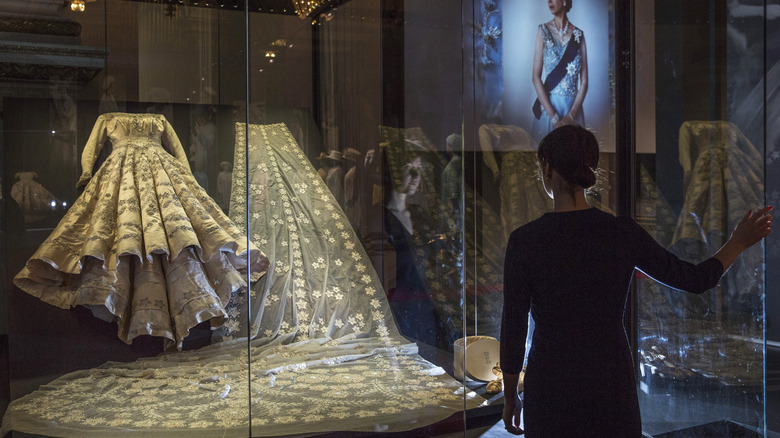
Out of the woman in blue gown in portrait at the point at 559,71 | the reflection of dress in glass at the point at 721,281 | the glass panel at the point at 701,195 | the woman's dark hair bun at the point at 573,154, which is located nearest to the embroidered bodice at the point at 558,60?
the woman in blue gown in portrait at the point at 559,71

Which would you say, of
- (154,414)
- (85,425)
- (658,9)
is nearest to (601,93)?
(658,9)

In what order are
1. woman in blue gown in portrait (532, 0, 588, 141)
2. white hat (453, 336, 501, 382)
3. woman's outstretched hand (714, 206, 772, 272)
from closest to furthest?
woman's outstretched hand (714, 206, 772, 272) < white hat (453, 336, 501, 382) < woman in blue gown in portrait (532, 0, 588, 141)

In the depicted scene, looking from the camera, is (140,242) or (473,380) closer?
(140,242)

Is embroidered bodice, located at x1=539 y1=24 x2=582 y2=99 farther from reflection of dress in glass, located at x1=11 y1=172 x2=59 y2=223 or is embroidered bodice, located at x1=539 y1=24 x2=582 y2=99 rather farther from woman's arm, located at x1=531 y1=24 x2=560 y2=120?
reflection of dress in glass, located at x1=11 y1=172 x2=59 y2=223

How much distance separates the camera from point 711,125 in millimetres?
2447

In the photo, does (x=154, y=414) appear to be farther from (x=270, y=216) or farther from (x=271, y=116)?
(x=271, y=116)

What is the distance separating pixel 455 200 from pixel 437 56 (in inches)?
24.5

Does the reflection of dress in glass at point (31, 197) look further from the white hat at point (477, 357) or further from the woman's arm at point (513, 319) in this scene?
the white hat at point (477, 357)

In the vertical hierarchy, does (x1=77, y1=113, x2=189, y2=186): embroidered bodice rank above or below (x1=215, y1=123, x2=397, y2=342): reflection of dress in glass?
above

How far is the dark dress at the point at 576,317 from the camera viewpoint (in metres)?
1.50

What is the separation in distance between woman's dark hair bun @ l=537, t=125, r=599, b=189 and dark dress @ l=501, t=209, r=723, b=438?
0.09 metres

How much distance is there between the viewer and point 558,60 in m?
2.94

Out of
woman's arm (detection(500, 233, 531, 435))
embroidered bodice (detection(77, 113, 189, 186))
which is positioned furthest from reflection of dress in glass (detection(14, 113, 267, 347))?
woman's arm (detection(500, 233, 531, 435))

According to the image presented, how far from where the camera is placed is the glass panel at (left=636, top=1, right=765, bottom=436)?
7.68 feet
